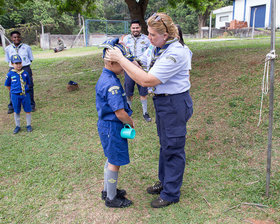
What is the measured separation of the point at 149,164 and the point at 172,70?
202cm

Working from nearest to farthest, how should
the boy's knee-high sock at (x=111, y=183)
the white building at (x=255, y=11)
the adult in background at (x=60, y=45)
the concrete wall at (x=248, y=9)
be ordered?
1. the boy's knee-high sock at (x=111, y=183)
2. the adult in background at (x=60, y=45)
3. the concrete wall at (x=248, y=9)
4. the white building at (x=255, y=11)

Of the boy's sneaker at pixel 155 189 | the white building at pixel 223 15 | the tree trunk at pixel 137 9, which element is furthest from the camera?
the white building at pixel 223 15

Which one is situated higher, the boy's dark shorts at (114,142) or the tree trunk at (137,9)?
the tree trunk at (137,9)

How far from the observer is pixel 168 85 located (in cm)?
278

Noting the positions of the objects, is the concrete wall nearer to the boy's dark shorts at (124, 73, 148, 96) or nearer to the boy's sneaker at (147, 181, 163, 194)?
the boy's dark shorts at (124, 73, 148, 96)

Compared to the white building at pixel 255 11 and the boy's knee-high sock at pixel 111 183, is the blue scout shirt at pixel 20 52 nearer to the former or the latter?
the boy's knee-high sock at pixel 111 183

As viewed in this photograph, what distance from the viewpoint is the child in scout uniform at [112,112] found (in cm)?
271

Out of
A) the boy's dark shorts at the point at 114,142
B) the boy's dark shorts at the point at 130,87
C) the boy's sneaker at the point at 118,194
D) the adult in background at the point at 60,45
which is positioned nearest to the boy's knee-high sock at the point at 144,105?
the boy's dark shorts at the point at 130,87

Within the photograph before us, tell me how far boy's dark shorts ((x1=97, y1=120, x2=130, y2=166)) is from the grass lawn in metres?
0.68

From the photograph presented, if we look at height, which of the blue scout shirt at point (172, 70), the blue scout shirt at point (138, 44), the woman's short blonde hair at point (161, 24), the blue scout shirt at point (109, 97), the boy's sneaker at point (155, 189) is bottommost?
the boy's sneaker at point (155, 189)

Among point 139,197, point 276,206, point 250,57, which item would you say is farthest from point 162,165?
point 250,57

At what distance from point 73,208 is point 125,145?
1.04 metres

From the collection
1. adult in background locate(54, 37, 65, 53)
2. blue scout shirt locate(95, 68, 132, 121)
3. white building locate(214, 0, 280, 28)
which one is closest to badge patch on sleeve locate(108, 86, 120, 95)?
blue scout shirt locate(95, 68, 132, 121)

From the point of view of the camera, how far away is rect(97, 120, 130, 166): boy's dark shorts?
9.34 ft
